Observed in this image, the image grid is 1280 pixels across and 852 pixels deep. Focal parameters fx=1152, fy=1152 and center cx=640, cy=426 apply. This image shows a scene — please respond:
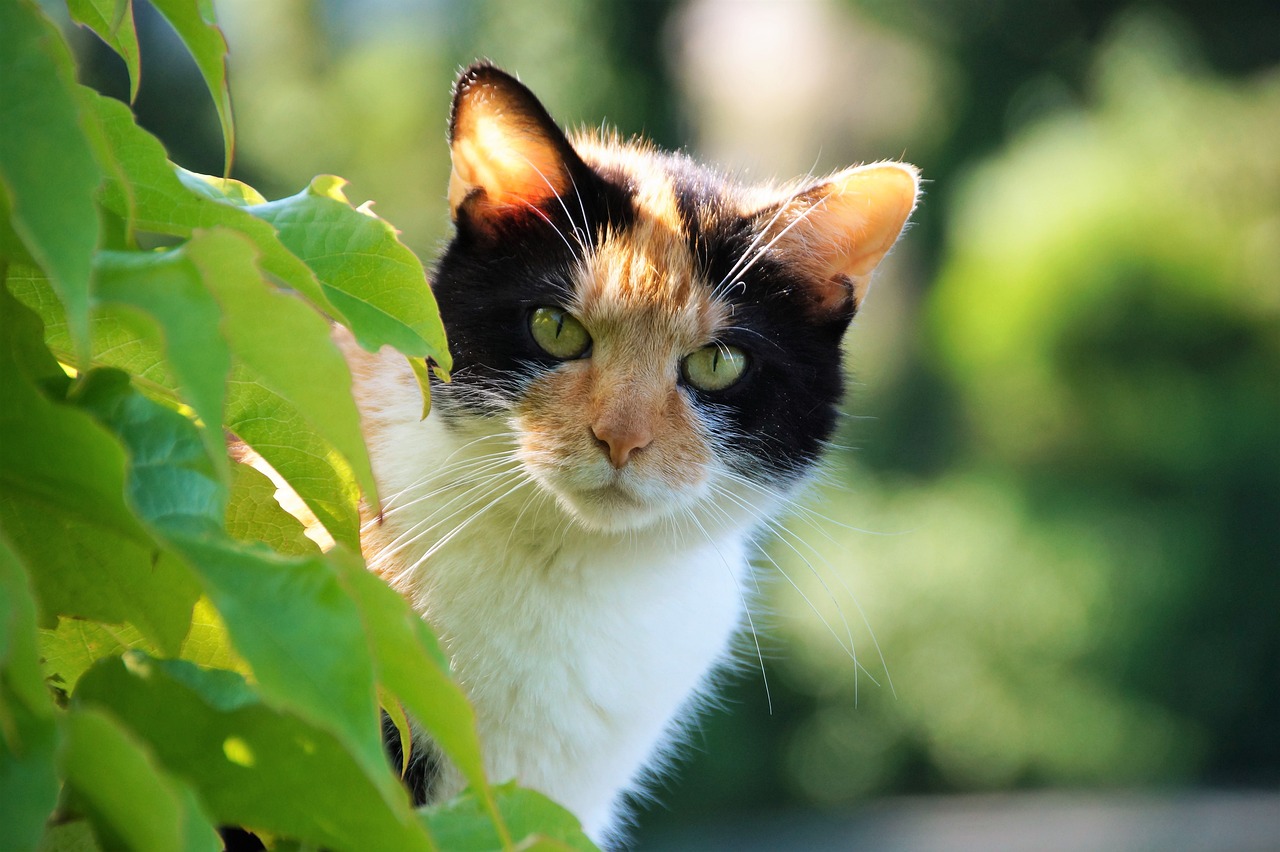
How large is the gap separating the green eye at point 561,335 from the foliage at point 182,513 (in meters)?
0.68

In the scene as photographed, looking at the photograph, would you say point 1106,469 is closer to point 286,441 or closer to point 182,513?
point 286,441

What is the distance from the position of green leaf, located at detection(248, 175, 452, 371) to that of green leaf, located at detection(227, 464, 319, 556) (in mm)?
75

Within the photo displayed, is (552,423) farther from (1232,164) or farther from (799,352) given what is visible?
(1232,164)

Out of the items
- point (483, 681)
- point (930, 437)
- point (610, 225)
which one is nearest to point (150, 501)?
point (483, 681)

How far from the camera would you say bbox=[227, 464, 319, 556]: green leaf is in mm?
418

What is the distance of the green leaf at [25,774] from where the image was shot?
228mm

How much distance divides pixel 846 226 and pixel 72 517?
3.05 ft

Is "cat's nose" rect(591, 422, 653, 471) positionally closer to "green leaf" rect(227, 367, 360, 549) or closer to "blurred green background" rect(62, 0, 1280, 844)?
"green leaf" rect(227, 367, 360, 549)

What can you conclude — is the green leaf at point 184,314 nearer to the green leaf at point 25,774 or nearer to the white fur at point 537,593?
the green leaf at point 25,774

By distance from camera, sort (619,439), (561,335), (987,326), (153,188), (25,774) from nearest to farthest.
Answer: (25,774), (153,188), (619,439), (561,335), (987,326)

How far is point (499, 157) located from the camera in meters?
1.10

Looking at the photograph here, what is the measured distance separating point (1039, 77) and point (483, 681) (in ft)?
10.2

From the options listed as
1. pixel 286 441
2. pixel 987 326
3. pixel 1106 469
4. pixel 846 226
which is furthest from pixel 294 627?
pixel 1106 469

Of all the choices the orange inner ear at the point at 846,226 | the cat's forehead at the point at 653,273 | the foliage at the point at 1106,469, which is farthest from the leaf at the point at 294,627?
the foliage at the point at 1106,469
